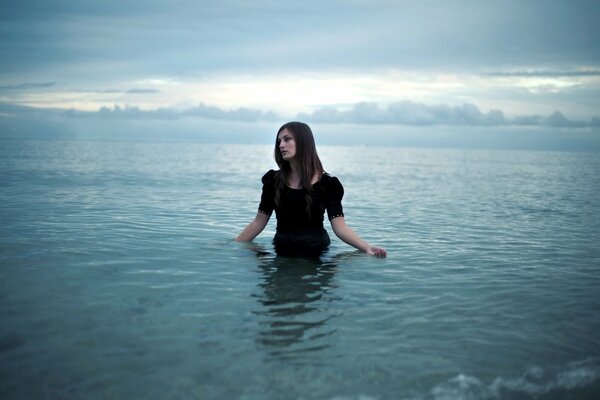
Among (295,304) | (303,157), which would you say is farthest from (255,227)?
(295,304)

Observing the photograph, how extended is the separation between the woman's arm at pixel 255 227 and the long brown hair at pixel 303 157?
754 mm

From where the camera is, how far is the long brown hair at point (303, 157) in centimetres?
756

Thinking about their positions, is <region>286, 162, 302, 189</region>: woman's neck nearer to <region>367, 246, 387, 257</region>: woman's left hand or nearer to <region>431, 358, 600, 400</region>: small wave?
<region>367, 246, 387, 257</region>: woman's left hand

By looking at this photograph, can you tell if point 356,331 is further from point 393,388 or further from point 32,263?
point 32,263

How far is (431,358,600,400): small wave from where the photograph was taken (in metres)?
4.17

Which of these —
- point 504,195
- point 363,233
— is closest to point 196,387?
point 363,233

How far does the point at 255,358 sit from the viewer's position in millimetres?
4562

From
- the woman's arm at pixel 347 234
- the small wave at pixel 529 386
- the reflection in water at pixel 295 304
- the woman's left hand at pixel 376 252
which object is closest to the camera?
the small wave at pixel 529 386

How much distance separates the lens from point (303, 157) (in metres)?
7.59

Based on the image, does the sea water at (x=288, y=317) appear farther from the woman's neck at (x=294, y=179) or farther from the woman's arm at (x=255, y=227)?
the woman's neck at (x=294, y=179)

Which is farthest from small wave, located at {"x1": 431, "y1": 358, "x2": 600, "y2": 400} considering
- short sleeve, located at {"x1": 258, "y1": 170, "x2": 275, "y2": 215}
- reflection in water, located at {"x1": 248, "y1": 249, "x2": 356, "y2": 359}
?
short sleeve, located at {"x1": 258, "y1": 170, "x2": 275, "y2": 215}

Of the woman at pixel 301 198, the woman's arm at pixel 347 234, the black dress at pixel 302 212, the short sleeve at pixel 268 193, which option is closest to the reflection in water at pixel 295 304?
the black dress at pixel 302 212

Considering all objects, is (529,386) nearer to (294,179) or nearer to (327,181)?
(327,181)

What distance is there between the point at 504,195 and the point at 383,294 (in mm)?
19642
